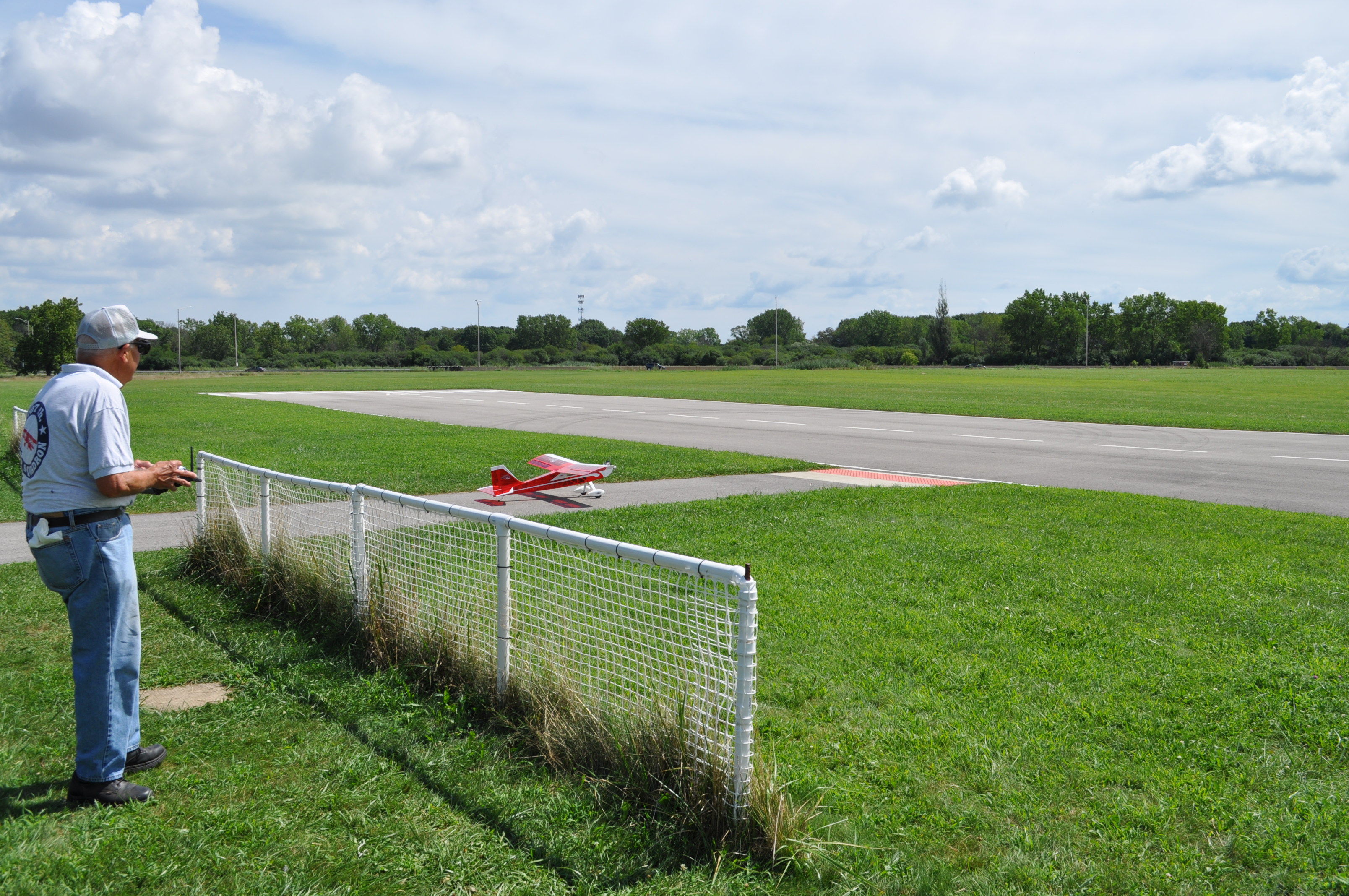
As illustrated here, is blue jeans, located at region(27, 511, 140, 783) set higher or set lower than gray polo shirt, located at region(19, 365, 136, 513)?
lower

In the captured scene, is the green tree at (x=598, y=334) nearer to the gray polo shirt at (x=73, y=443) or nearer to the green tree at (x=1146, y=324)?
the green tree at (x=1146, y=324)

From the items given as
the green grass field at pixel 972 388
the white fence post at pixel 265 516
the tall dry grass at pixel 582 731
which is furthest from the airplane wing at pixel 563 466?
the green grass field at pixel 972 388

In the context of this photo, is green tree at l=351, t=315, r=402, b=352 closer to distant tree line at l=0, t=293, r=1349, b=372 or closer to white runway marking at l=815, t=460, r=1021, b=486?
distant tree line at l=0, t=293, r=1349, b=372

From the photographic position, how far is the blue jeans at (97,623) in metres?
3.75

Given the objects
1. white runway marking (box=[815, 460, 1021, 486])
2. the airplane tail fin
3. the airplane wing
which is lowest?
white runway marking (box=[815, 460, 1021, 486])

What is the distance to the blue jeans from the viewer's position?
3.75m

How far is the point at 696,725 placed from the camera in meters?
3.70

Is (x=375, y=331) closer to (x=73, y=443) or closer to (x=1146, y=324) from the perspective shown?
(x=1146, y=324)

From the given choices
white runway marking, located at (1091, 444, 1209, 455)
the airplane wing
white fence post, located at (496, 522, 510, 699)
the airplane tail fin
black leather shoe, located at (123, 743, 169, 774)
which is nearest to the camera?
black leather shoe, located at (123, 743, 169, 774)

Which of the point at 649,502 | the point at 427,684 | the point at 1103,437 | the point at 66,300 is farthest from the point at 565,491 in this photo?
the point at 66,300

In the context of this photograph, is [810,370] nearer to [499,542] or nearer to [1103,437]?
[1103,437]

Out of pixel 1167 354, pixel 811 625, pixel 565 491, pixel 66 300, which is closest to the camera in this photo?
pixel 811 625

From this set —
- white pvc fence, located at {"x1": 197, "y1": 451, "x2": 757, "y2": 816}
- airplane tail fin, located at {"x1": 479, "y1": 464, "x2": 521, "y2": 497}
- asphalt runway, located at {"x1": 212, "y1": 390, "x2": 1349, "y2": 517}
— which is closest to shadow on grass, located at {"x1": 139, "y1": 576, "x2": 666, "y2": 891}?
white pvc fence, located at {"x1": 197, "y1": 451, "x2": 757, "y2": 816}

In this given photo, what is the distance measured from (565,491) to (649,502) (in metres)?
1.43
